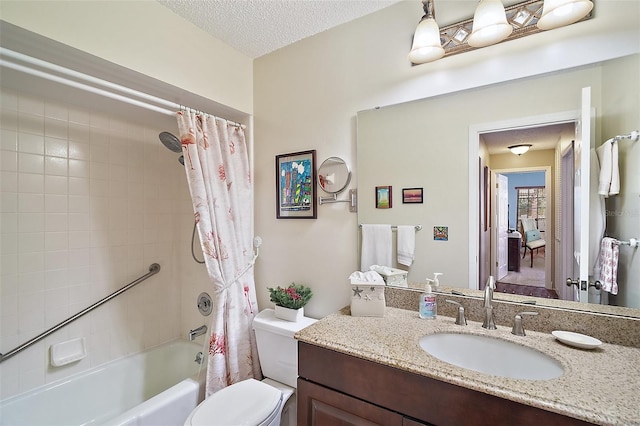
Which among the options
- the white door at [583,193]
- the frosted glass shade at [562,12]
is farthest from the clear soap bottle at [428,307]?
the frosted glass shade at [562,12]

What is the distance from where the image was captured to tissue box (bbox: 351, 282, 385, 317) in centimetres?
135

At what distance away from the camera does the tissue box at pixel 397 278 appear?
149 cm

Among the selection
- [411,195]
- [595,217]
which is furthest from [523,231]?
[411,195]

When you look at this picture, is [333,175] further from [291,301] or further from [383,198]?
[291,301]

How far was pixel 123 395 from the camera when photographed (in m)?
1.94

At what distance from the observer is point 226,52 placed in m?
1.88

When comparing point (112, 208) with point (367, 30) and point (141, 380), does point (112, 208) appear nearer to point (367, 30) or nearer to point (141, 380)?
point (141, 380)

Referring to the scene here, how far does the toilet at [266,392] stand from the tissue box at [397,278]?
0.54m

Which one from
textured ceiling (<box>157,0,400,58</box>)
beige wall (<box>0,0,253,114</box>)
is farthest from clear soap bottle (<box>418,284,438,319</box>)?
beige wall (<box>0,0,253,114</box>)

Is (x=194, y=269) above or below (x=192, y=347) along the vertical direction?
above

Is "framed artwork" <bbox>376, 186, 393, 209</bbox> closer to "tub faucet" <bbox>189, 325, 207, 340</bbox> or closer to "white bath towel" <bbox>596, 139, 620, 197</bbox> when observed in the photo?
"white bath towel" <bbox>596, 139, 620, 197</bbox>

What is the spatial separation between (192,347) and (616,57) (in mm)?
2979

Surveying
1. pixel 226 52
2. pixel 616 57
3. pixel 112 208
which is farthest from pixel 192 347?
pixel 616 57

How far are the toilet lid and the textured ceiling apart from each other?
77.2 inches
